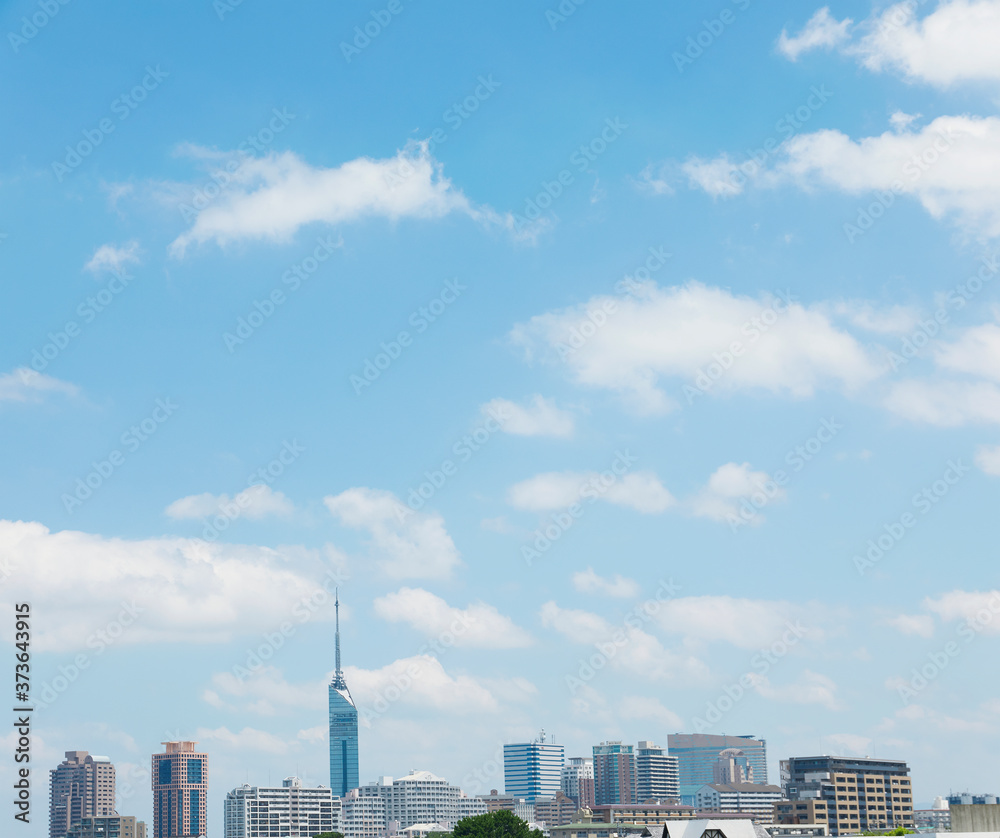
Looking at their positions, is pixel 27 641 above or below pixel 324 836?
above

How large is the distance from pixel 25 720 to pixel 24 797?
3.25m

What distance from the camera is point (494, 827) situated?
13812 cm

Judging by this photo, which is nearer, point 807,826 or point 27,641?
point 27,641

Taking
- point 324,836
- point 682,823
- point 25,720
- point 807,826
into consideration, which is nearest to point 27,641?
point 25,720

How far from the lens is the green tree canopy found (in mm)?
137125

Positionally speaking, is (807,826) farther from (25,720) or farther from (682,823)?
(25,720)

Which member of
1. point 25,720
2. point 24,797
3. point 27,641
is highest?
point 27,641

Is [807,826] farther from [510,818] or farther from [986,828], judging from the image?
[986,828]

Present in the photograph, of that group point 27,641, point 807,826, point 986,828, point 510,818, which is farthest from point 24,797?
point 807,826

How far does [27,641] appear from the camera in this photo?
2095 inches

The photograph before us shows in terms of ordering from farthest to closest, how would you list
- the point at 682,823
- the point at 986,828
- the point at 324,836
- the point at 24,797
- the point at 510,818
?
1. the point at 324,836
2. the point at 510,818
3. the point at 682,823
4. the point at 986,828
5. the point at 24,797

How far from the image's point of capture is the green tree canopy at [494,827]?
137125mm

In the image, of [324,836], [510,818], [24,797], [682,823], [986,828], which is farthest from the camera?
[324,836]

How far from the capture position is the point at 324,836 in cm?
19612
